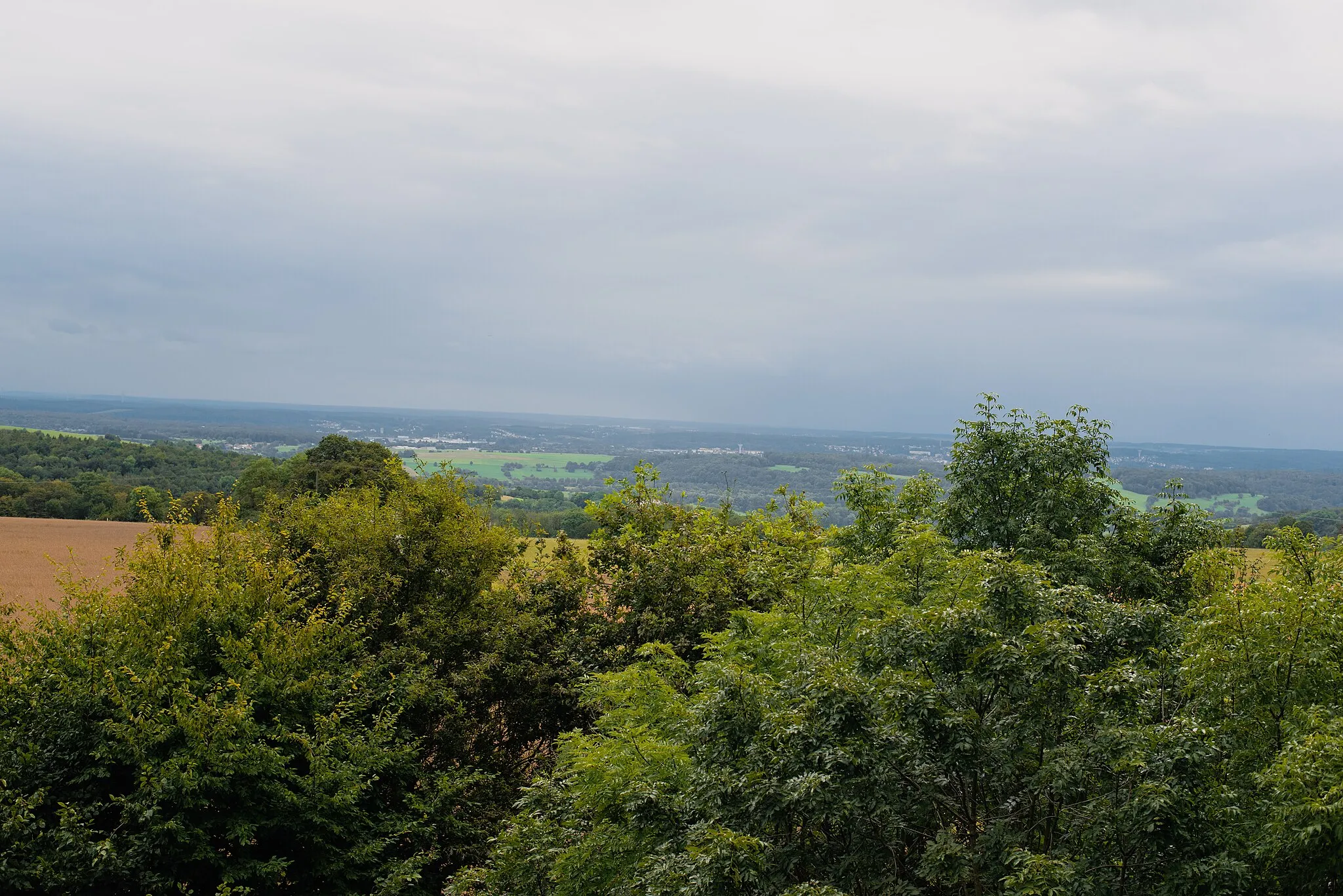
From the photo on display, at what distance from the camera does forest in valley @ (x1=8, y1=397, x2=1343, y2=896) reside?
9539 mm

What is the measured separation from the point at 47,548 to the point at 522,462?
103m

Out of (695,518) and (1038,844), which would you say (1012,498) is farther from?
(1038,844)

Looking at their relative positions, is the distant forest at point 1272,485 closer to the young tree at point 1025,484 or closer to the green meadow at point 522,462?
the young tree at point 1025,484

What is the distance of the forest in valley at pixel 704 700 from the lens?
9.54 meters

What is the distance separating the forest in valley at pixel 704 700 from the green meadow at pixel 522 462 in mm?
92093

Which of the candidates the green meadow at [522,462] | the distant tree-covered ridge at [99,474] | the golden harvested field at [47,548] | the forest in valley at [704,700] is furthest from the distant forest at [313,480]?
the forest in valley at [704,700]

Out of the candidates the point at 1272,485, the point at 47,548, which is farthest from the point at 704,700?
the point at 1272,485

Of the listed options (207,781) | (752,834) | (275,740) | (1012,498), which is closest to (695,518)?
(1012,498)

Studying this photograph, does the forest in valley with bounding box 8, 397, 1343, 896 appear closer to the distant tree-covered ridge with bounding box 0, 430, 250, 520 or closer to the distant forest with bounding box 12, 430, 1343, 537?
the distant forest with bounding box 12, 430, 1343, 537

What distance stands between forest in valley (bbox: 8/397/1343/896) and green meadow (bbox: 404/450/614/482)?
9209 centimetres

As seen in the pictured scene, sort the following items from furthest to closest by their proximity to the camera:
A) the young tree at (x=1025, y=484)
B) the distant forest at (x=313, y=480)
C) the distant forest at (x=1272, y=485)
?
the distant forest at (x=1272, y=485) → the distant forest at (x=313, y=480) → the young tree at (x=1025, y=484)

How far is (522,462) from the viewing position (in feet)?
511

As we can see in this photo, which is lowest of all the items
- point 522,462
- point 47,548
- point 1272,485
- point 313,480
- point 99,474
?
point 47,548

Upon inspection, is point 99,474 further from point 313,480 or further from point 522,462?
point 522,462
